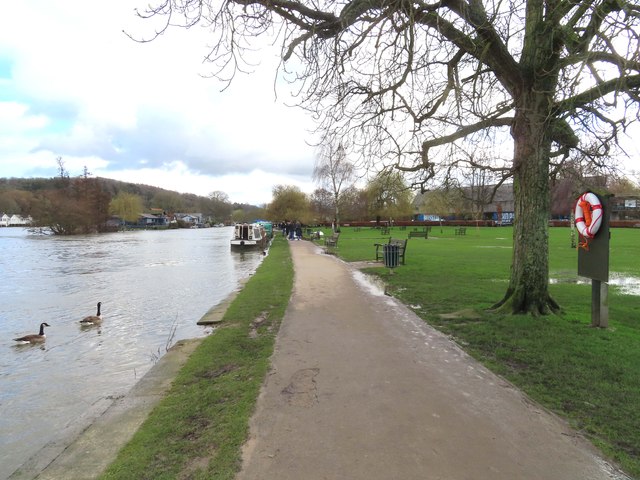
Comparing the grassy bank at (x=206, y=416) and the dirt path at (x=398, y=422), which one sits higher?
the dirt path at (x=398, y=422)

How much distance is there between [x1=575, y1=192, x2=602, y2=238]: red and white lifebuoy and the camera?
268 inches

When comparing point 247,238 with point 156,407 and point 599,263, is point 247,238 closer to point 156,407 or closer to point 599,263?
point 599,263

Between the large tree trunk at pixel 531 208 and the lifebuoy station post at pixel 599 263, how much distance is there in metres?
0.72

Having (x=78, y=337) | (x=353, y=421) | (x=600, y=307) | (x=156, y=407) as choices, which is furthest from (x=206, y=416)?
(x=78, y=337)

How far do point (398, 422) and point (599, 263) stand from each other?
4.93 meters

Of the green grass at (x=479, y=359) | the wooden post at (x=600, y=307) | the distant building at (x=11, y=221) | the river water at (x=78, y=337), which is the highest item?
the distant building at (x=11, y=221)

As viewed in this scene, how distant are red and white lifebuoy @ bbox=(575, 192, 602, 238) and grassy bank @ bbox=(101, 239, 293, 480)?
211 inches

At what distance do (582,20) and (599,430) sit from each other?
632 centimetres

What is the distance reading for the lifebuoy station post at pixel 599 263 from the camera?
675 centimetres

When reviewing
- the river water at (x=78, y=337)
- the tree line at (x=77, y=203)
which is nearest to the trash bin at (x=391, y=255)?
the river water at (x=78, y=337)

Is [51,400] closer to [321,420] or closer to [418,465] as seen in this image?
[321,420]

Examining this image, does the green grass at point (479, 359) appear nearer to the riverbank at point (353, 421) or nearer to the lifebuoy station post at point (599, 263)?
the riverbank at point (353, 421)

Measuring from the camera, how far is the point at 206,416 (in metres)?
4.20

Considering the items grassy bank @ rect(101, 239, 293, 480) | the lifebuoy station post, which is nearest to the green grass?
grassy bank @ rect(101, 239, 293, 480)
